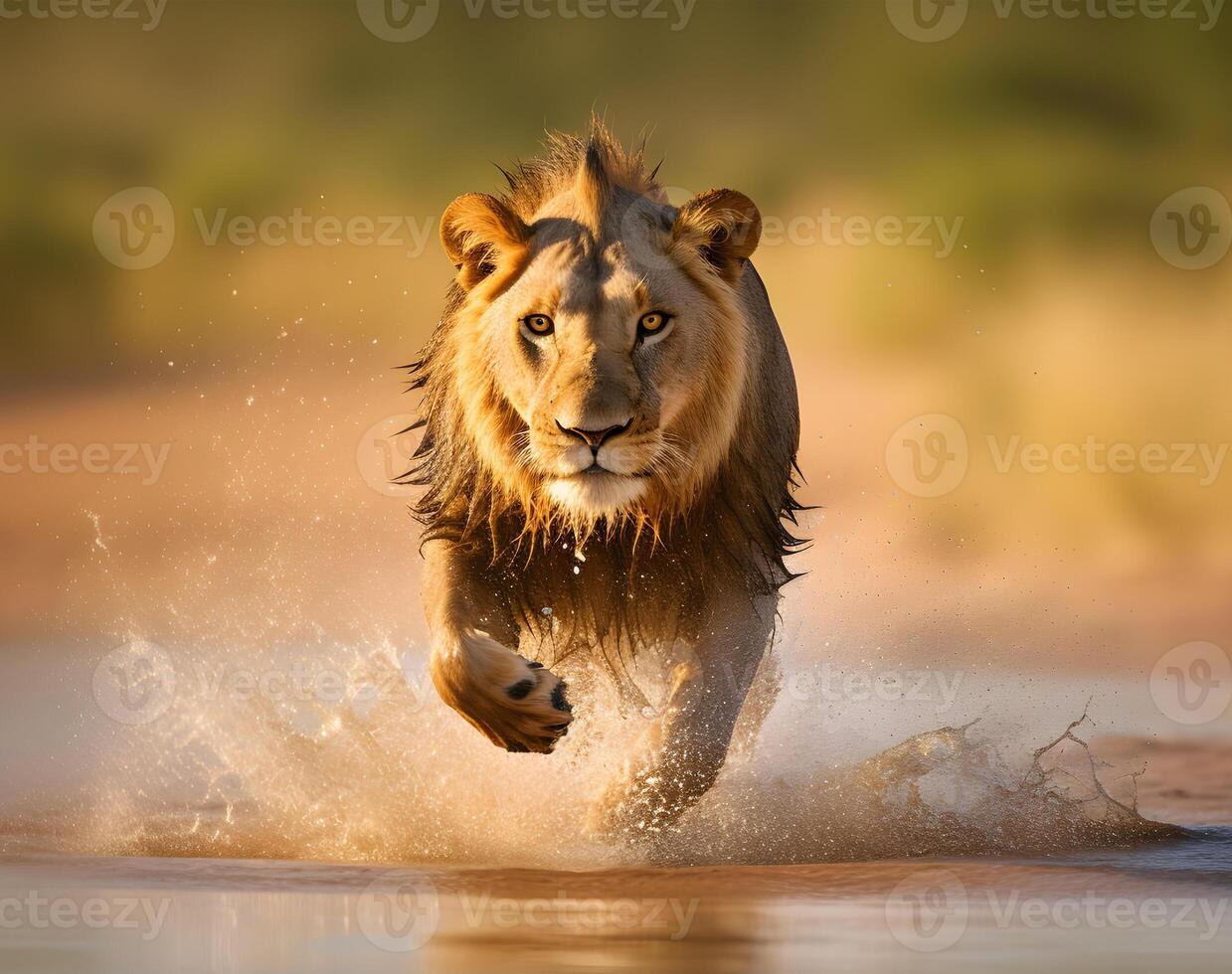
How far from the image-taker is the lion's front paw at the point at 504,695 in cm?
577

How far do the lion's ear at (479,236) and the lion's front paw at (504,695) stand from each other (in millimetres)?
1369

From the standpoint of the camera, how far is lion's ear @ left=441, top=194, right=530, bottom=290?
6.18 metres

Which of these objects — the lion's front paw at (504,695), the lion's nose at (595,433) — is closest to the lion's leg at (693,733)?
the lion's front paw at (504,695)

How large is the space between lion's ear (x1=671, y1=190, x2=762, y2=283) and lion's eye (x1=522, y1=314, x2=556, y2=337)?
0.59 metres

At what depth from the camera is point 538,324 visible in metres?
6.01

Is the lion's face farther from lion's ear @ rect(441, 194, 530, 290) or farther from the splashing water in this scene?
the splashing water

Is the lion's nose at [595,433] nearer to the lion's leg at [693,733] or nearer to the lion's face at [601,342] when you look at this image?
the lion's face at [601,342]

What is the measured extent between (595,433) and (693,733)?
118 cm

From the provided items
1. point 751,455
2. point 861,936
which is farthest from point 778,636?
point 861,936

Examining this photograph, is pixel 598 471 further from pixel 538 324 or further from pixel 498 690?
pixel 498 690

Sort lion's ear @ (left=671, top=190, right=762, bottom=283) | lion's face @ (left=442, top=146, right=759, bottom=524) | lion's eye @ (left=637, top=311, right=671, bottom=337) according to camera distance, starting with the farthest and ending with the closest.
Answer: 1. lion's ear @ (left=671, top=190, right=762, bottom=283)
2. lion's eye @ (left=637, top=311, right=671, bottom=337)
3. lion's face @ (left=442, top=146, right=759, bottom=524)

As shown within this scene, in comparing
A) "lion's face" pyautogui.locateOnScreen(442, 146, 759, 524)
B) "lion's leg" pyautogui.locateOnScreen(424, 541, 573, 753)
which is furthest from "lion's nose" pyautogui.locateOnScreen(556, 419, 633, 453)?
"lion's leg" pyautogui.locateOnScreen(424, 541, 573, 753)

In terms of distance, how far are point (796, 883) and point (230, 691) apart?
332 cm

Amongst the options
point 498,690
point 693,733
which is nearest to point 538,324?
point 498,690
